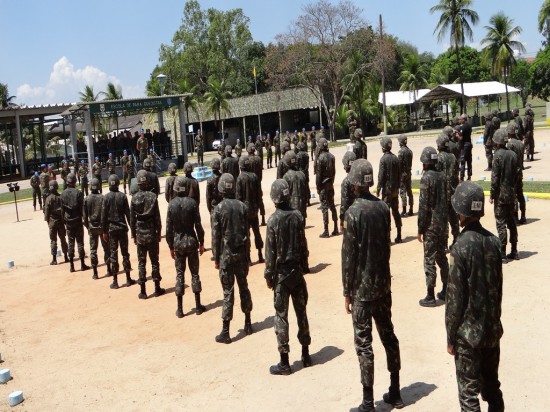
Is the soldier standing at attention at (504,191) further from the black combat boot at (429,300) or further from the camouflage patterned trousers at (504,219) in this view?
the black combat boot at (429,300)

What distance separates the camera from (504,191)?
32.9 feet

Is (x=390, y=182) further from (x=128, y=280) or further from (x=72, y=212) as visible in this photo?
(x=72, y=212)

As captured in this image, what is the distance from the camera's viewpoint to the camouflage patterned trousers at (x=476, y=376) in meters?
4.66

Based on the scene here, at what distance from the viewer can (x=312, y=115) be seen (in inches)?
2371

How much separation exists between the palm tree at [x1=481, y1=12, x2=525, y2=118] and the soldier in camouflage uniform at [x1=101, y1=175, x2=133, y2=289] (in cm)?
4514

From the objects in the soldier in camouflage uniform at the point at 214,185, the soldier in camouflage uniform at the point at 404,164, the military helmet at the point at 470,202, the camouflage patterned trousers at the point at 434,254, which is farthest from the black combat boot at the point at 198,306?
the soldier in camouflage uniform at the point at 404,164

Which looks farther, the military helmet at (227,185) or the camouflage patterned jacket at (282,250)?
the military helmet at (227,185)

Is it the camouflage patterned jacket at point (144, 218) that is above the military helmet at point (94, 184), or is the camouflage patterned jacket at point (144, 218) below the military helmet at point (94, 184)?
below

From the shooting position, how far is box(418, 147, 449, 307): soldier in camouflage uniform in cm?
850

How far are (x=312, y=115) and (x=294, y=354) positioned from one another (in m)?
53.9

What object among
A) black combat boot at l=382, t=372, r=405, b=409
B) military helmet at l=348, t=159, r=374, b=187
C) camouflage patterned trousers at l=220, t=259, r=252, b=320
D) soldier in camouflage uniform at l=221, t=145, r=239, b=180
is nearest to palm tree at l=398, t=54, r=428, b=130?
soldier in camouflage uniform at l=221, t=145, r=239, b=180

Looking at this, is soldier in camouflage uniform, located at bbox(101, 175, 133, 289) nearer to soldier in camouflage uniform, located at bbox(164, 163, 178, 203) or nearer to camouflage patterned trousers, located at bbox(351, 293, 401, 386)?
soldier in camouflage uniform, located at bbox(164, 163, 178, 203)

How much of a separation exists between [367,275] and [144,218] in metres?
5.74

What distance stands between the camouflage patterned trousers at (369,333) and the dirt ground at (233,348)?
515 mm
